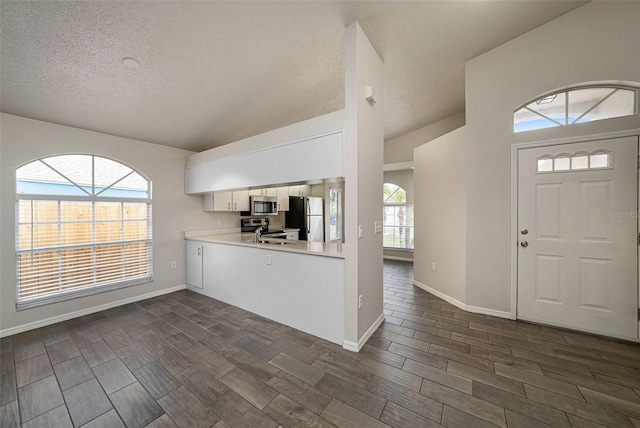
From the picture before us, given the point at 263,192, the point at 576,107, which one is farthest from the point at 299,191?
the point at 576,107

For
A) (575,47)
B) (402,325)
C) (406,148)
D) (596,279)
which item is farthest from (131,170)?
(596,279)

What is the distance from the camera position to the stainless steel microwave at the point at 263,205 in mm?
4884

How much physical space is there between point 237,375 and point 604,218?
3.96 m

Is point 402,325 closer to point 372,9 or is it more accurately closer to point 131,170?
point 372,9

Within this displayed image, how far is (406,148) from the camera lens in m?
5.46

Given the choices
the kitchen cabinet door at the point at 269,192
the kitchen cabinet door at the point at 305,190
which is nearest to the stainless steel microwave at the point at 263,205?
the kitchen cabinet door at the point at 269,192

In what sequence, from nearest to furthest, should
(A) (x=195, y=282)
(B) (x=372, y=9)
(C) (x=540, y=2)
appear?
(B) (x=372, y=9), (C) (x=540, y=2), (A) (x=195, y=282)

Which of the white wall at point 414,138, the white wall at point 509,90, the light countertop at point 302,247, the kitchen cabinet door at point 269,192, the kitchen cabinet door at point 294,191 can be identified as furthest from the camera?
the kitchen cabinet door at point 294,191

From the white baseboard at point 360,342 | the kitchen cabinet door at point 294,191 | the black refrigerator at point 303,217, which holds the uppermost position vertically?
the kitchen cabinet door at point 294,191

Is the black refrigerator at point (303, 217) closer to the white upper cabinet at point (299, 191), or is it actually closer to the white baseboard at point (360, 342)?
the white upper cabinet at point (299, 191)

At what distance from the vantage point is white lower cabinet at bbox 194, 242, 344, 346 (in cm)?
243

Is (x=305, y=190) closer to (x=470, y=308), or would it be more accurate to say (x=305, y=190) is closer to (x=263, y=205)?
(x=263, y=205)

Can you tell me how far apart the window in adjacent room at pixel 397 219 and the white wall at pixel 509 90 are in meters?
3.33

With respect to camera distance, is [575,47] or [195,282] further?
[195,282]
